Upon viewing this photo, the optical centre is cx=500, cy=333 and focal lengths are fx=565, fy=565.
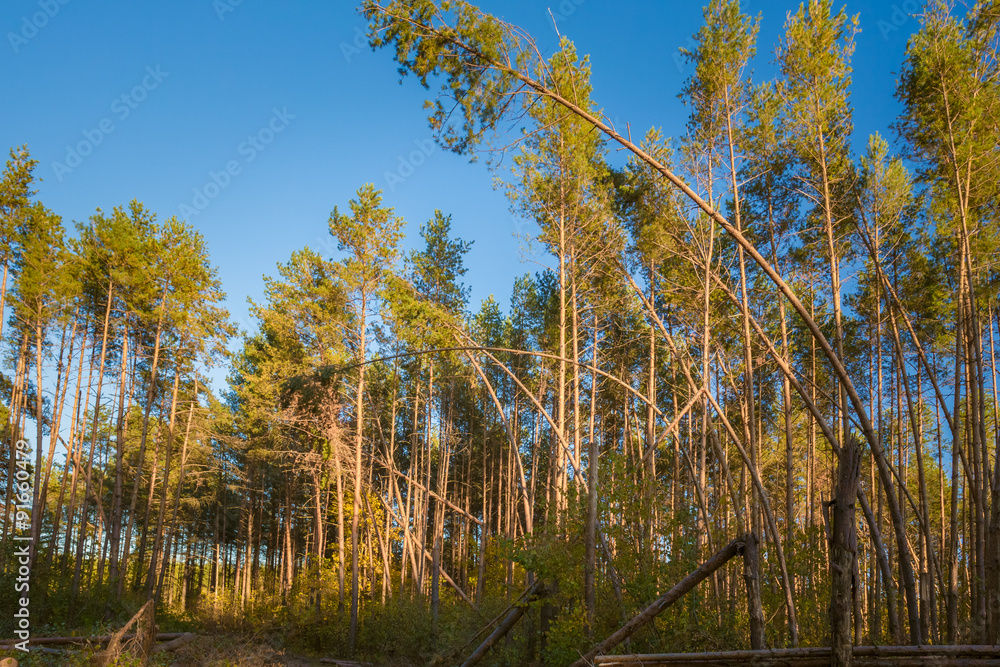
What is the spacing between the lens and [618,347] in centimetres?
1391

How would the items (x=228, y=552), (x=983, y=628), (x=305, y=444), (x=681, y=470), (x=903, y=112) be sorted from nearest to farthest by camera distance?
(x=983, y=628)
(x=903, y=112)
(x=305, y=444)
(x=681, y=470)
(x=228, y=552)

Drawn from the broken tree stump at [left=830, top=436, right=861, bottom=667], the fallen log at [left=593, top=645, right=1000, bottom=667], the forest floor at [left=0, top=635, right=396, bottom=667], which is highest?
the broken tree stump at [left=830, top=436, right=861, bottom=667]

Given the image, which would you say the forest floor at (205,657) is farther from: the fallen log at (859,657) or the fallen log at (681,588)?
the fallen log at (859,657)

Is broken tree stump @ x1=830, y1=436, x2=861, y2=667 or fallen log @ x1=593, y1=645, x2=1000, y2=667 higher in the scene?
broken tree stump @ x1=830, y1=436, x2=861, y2=667

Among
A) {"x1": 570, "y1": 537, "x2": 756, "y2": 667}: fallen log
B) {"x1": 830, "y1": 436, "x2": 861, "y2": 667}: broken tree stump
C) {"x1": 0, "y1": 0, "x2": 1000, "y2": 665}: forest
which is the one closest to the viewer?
{"x1": 830, "y1": 436, "x2": 861, "y2": 667}: broken tree stump

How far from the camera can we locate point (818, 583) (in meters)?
7.67

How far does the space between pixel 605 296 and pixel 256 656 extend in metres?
10.2

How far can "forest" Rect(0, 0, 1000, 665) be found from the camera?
254 inches

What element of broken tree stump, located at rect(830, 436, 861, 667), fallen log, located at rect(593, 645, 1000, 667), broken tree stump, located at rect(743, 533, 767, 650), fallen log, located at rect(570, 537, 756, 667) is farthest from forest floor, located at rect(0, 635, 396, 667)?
broken tree stump, located at rect(830, 436, 861, 667)

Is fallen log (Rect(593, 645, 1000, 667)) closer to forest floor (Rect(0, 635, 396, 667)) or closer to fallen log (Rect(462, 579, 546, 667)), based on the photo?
fallen log (Rect(462, 579, 546, 667))

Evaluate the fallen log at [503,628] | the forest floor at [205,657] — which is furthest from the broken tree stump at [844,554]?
the forest floor at [205,657]

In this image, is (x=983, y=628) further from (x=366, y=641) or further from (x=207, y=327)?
(x=207, y=327)

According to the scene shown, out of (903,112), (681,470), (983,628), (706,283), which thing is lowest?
(983,628)

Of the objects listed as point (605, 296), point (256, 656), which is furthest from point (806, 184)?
point (256, 656)
